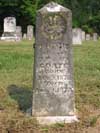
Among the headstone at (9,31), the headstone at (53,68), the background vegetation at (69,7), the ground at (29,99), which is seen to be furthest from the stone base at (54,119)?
the background vegetation at (69,7)

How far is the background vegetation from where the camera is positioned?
5116 centimetres

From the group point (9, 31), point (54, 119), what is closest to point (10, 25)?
point (9, 31)

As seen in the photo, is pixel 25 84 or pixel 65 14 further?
pixel 25 84

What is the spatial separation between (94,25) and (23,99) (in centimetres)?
5148

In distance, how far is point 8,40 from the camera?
1150 inches

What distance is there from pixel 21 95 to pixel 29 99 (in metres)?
0.38

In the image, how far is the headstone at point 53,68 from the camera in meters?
8.49

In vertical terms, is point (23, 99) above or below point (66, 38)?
below

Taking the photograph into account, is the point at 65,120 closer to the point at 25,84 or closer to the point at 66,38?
the point at 66,38

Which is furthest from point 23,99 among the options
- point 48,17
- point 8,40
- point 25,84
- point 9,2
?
point 9,2

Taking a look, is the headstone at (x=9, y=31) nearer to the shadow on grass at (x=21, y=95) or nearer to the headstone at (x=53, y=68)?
the shadow on grass at (x=21, y=95)

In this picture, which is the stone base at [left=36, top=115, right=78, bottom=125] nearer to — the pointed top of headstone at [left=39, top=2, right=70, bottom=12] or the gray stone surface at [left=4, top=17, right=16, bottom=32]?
the pointed top of headstone at [left=39, top=2, right=70, bottom=12]

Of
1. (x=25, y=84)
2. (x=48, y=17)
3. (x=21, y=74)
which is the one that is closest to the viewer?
(x=48, y=17)

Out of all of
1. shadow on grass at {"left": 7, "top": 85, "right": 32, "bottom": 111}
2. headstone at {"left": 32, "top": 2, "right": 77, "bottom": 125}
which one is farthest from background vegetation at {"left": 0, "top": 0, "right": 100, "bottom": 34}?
headstone at {"left": 32, "top": 2, "right": 77, "bottom": 125}
